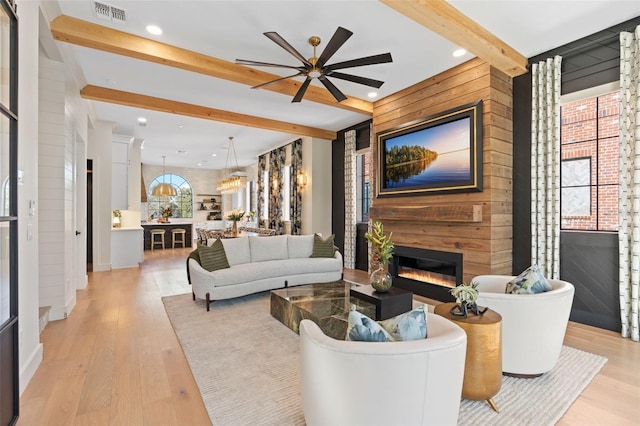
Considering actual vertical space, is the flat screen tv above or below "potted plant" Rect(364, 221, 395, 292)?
above

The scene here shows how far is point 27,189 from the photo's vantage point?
243 cm

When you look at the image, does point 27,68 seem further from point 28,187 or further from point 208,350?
point 208,350

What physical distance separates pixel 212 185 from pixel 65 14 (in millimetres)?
11096

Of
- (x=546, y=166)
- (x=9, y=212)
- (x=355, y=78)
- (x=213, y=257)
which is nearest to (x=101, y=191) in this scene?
(x=213, y=257)

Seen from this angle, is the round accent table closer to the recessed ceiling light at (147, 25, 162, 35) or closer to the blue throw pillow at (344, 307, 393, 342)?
the blue throw pillow at (344, 307, 393, 342)

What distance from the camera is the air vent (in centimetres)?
298

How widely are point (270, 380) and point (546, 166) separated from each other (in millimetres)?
3894

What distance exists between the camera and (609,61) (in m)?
3.44

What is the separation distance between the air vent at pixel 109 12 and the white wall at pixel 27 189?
1.77 feet

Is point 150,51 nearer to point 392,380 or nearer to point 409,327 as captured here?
point 409,327

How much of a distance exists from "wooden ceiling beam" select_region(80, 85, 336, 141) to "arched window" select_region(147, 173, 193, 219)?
26.8 feet

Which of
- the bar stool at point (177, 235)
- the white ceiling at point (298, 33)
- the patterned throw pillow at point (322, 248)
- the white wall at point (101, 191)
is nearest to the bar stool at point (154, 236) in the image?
the bar stool at point (177, 235)

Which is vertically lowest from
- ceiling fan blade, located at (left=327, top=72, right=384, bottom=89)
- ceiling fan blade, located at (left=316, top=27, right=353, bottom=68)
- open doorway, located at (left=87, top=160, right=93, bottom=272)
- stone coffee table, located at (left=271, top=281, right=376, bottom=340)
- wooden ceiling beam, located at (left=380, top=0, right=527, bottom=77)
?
stone coffee table, located at (left=271, top=281, right=376, bottom=340)

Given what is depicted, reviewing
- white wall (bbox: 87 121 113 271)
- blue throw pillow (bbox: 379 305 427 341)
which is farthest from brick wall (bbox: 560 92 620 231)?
white wall (bbox: 87 121 113 271)
